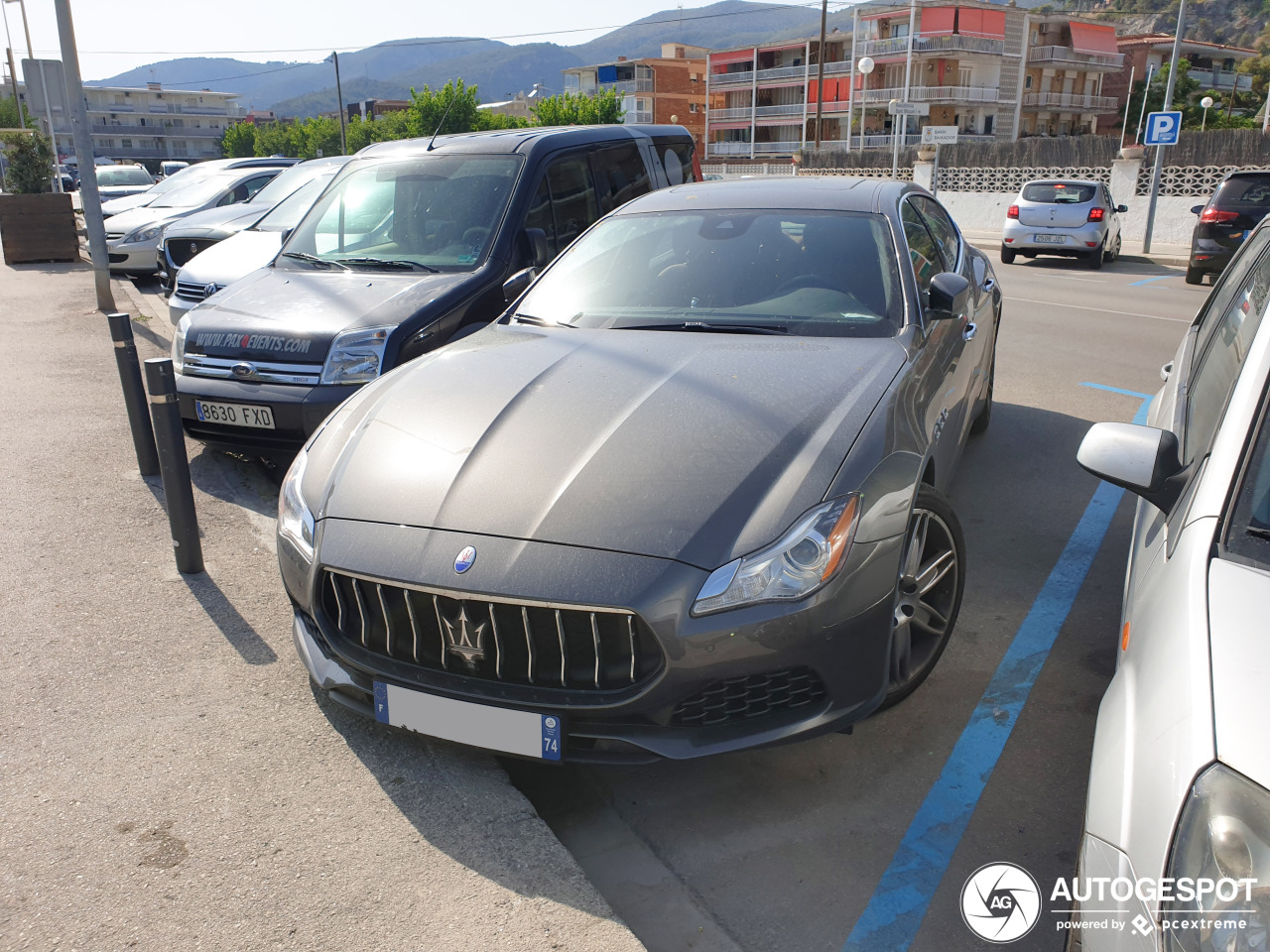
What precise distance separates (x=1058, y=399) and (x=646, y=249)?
4.34m

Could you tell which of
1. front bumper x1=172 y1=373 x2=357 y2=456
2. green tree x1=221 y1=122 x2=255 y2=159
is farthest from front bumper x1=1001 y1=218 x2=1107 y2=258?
green tree x1=221 y1=122 x2=255 y2=159

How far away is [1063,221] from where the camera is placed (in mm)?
17156

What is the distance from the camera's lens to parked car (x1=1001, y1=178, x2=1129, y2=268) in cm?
1712

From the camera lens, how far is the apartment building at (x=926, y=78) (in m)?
62.6

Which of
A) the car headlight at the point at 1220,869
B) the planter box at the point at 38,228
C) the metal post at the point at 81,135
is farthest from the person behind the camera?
the planter box at the point at 38,228

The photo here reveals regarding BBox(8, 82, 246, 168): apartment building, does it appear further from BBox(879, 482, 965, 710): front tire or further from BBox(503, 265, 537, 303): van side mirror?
BBox(879, 482, 965, 710): front tire

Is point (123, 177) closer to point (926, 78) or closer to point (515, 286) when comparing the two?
point (515, 286)

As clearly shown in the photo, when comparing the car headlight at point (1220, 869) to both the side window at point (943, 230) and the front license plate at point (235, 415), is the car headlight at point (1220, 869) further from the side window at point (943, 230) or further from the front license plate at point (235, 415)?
the front license plate at point (235, 415)

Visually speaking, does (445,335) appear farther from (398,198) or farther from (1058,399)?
(1058,399)

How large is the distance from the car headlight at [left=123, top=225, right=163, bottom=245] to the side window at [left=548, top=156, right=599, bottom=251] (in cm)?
926

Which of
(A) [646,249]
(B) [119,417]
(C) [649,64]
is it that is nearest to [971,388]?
(A) [646,249]

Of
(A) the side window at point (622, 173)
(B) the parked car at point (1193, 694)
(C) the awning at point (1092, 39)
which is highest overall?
(C) the awning at point (1092, 39)

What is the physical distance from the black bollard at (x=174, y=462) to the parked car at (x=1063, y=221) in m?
16.4

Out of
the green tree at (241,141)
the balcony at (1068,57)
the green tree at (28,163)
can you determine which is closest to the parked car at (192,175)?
the green tree at (28,163)
